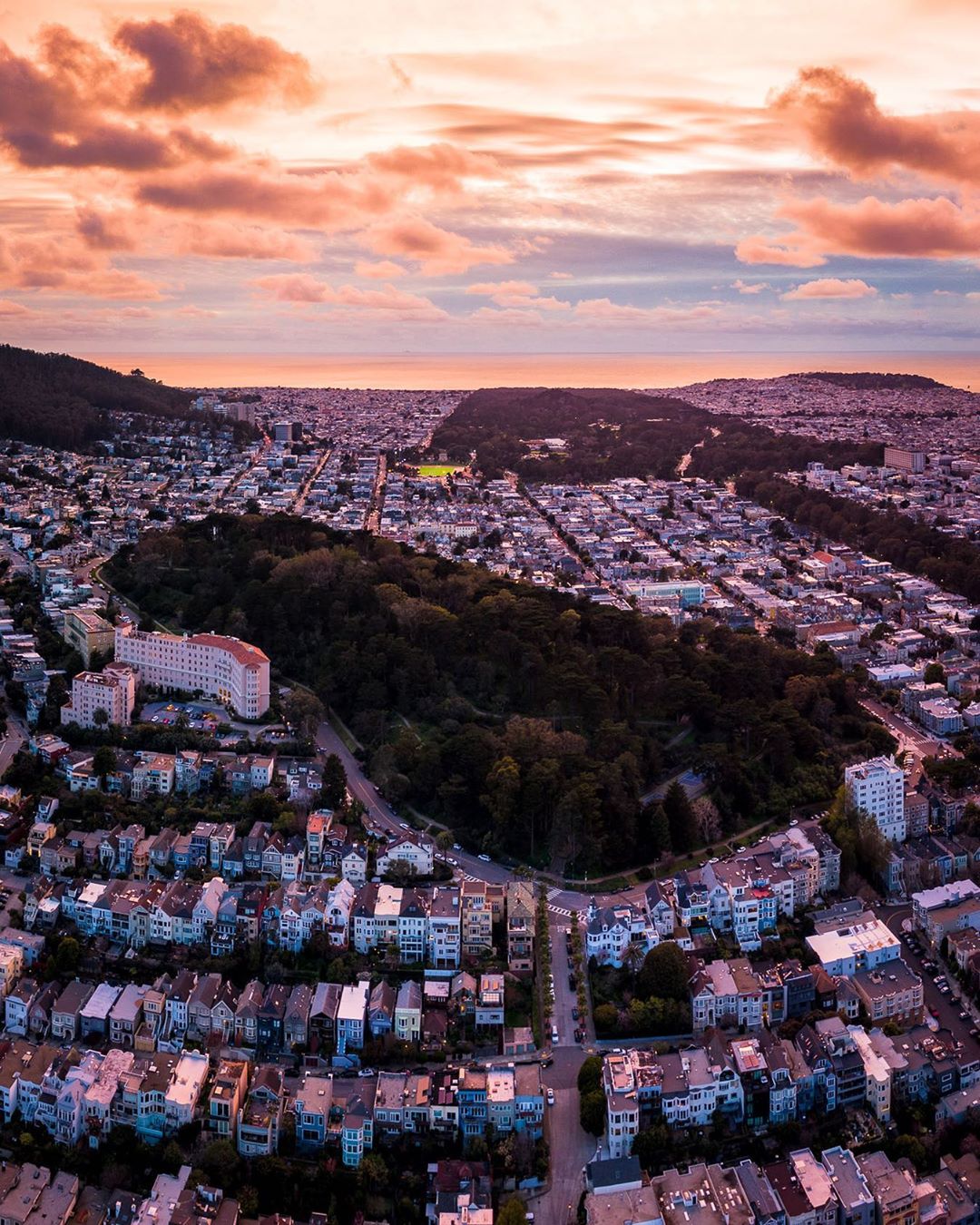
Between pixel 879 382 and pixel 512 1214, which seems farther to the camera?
pixel 879 382

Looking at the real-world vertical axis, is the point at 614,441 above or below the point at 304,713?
above

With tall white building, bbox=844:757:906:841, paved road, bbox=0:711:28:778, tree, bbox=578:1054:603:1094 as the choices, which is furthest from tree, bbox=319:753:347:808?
tall white building, bbox=844:757:906:841

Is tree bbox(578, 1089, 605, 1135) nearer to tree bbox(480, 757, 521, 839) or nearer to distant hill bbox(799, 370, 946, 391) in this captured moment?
tree bbox(480, 757, 521, 839)

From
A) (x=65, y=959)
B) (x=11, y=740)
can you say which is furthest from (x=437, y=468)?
(x=65, y=959)

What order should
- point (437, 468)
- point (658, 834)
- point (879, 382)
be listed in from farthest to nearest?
point (879, 382) → point (437, 468) → point (658, 834)

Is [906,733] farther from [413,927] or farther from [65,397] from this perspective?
[65,397]

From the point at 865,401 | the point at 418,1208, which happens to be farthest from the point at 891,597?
the point at 865,401
